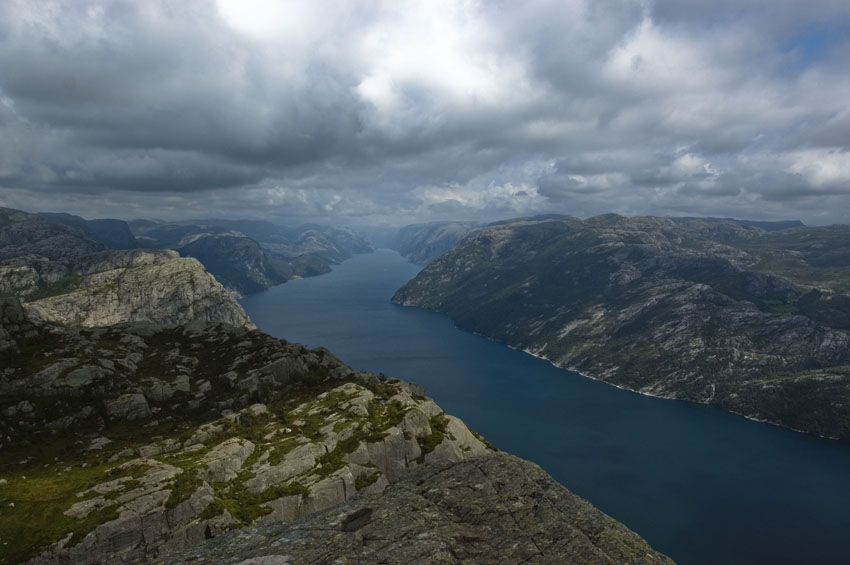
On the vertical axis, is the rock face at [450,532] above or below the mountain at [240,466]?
above

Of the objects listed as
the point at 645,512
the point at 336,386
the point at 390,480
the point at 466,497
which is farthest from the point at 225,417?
the point at 645,512

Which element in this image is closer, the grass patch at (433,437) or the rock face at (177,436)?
the rock face at (177,436)

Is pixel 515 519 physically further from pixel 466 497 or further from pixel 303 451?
pixel 303 451

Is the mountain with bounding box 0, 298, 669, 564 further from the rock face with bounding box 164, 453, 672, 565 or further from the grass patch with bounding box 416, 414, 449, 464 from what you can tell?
the grass patch with bounding box 416, 414, 449, 464

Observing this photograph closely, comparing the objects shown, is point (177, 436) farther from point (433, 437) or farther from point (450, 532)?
point (450, 532)

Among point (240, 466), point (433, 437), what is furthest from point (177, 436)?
point (433, 437)

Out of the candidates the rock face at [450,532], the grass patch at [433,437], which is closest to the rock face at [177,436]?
the grass patch at [433,437]

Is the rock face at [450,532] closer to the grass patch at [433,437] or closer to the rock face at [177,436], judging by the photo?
the rock face at [177,436]

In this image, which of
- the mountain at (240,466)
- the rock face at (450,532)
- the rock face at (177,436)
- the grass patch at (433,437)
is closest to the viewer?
the rock face at (450,532)
